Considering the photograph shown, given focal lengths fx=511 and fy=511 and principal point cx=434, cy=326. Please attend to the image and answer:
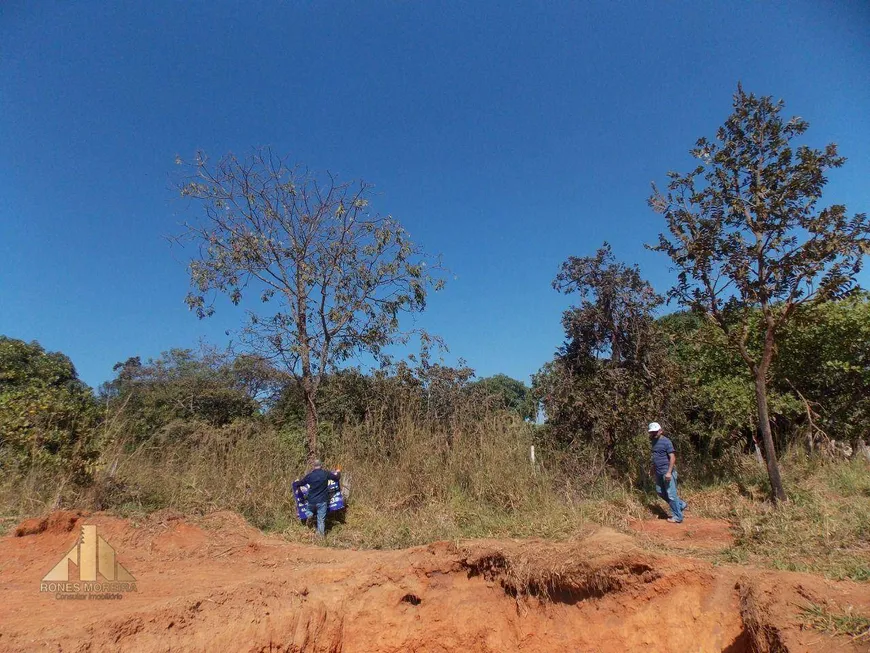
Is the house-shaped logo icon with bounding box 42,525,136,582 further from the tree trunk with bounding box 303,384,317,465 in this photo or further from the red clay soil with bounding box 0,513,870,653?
the tree trunk with bounding box 303,384,317,465

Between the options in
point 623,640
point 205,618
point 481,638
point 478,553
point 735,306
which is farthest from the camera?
point 735,306

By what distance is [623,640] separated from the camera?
4.59 m

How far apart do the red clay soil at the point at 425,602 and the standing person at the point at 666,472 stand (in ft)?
7.77

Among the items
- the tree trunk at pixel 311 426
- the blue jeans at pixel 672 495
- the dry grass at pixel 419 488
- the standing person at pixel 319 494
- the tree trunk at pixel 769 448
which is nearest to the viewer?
the dry grass at pixel 419 488

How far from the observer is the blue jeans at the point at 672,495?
299 inches

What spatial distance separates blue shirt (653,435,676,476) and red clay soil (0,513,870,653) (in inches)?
100

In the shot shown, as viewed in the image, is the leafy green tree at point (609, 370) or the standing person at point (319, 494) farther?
the leafy green tree at point (609, 370)

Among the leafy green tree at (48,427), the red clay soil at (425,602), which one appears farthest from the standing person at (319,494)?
the leafy green tree at (48,427)

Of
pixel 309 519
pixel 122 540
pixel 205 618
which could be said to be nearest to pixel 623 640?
pixel 205 618

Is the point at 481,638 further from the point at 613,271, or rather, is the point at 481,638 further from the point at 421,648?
the point at 613,271

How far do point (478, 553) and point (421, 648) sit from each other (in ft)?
3.41

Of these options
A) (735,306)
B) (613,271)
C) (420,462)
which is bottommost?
(420,462)

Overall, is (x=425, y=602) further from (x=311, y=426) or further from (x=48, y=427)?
(x=48, y=427)

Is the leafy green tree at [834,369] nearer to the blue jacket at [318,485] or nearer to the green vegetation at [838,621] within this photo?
the green vegetation at [838,621]
